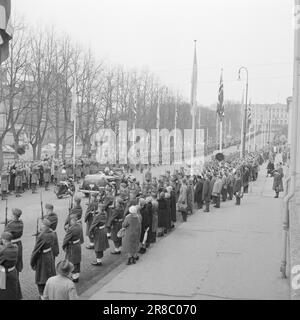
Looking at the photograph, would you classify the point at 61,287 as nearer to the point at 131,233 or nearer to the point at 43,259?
the point at 43,259

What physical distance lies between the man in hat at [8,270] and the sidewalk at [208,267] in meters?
1.96

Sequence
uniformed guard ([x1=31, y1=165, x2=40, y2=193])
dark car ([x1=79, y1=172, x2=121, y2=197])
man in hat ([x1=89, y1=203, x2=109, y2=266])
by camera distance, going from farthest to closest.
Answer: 1. uniformed guard ([x1=31, y1=165, x2=40, y2=193])
2. dark car ([x1=79, y1=172, x2=121, y2=197])
3. man in hat ([x1=89, y1=203, x2=109, y2=266])

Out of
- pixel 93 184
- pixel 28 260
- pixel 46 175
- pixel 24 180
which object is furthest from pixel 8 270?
pixel 46 175

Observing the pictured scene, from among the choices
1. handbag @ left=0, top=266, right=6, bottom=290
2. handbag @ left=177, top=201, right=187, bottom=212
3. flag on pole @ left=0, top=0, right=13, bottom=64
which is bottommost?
handbag @ left=177, top=201, right=187, bottom=212

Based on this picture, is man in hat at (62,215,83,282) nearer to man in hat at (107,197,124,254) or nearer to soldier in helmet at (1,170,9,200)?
man in hat at (107,197,124,254)

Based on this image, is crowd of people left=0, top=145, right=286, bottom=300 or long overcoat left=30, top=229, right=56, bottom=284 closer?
crowd of people left=0, top=145, right=286, bottom=300

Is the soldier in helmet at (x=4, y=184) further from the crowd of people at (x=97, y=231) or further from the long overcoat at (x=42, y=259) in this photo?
the long overcoat at (x=42, y=259)

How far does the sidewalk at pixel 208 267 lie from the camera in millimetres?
10516

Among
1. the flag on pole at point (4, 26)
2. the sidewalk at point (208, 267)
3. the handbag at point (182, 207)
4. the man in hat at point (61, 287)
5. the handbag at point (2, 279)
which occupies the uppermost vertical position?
the flag on pole at point (4, 26)

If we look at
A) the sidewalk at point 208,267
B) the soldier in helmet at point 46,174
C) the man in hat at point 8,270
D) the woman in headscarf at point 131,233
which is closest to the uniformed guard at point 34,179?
the soldier in helmet at point 46,174

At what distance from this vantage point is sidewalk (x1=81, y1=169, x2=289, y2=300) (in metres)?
10.5

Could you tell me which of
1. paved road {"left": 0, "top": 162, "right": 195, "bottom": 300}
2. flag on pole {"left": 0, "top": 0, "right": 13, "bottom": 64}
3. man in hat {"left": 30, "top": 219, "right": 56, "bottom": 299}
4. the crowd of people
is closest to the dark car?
paved road {"left": 0, "top": 162, "right": 195, "bottom": 300}

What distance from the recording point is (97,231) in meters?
12.6
